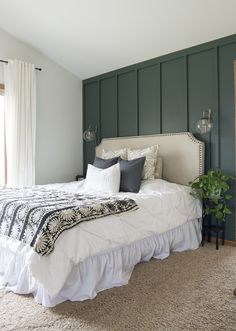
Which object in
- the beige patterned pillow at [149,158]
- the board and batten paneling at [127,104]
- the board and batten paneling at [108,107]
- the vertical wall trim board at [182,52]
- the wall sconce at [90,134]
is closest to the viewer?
the vertical wall trim board at [182,52]

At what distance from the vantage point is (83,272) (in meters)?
2.03

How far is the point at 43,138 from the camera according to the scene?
443 centimetres

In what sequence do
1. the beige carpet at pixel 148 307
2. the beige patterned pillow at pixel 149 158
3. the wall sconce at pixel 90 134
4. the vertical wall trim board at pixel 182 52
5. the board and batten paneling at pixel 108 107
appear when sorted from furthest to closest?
the wall sconce at pixel 90 134
the board and batten paneling at pixel 108 107
the beige patterned pillow at pixel 149 158
the vertical wall trim board at pixel 182 52
the beige carpet at pixel 148 307

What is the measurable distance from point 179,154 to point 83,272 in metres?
2.10

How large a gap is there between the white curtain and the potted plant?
7.83 feet

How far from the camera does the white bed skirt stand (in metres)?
1.98

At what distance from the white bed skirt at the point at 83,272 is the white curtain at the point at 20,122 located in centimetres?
182

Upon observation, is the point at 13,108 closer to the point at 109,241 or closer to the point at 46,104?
the point at 46,104

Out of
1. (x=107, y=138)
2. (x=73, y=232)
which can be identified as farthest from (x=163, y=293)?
(x=107, y=138)

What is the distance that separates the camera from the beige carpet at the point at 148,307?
1.71m

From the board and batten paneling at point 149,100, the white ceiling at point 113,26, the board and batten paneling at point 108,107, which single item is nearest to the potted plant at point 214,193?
the board and batten paneling at point 149,100

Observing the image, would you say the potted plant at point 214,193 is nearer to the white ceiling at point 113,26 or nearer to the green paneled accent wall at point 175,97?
the green paneled accent wall at point 175,97

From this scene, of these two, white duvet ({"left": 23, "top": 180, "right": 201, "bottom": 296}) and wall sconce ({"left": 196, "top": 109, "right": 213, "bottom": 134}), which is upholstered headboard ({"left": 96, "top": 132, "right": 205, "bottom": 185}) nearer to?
wall sconce ({"left": 196, "top": 109, "right": 213, "bottom": 134})

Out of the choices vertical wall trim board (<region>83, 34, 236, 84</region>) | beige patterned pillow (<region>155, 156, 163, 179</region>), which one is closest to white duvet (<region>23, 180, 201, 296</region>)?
beige patterned pillow (<region>155, 156, 163, 179</region>)
